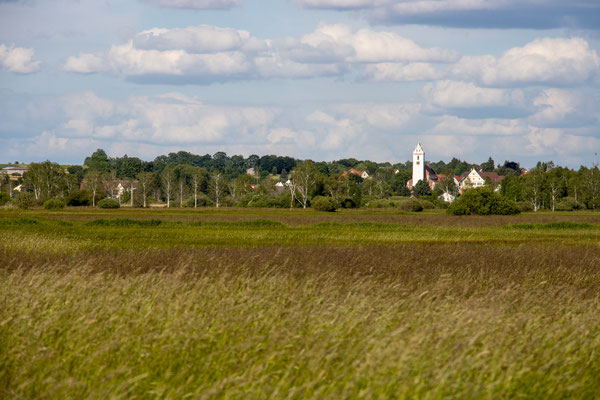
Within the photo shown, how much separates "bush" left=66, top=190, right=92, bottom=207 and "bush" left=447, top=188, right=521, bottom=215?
202 ft

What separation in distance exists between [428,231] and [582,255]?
69.3 ft

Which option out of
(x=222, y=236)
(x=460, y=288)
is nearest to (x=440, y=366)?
(x=460, y=288)

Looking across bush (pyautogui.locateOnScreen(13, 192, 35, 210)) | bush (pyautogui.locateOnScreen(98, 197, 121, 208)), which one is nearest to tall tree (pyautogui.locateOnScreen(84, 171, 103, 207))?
bush (pyautogui.locateOnScreen(98, 197, 121, 208))

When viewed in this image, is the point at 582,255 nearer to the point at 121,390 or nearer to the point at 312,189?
the point at 121,390

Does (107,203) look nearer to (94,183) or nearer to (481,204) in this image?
(94,183)

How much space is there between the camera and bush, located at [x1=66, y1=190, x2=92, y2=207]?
110m

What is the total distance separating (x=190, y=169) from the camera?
561ft

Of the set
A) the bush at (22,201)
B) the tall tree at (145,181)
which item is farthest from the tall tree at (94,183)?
the bush at (22,201)

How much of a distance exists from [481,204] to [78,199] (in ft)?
212

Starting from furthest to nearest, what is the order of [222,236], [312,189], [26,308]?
[312,189] < [222,236] < [26,308]

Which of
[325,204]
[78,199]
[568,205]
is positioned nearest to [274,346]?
[325,204]

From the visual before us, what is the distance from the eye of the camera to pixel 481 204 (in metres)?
77.6

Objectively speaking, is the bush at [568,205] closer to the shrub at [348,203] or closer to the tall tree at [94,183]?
the shrub at [348,203]

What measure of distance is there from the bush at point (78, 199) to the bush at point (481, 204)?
61665 mm
